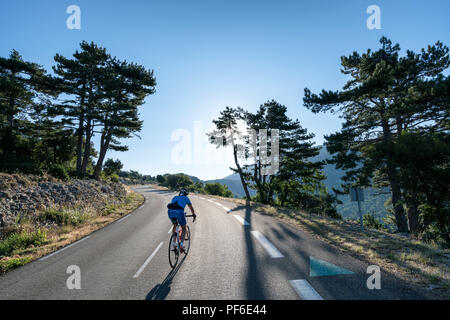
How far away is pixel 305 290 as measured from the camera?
3.90m

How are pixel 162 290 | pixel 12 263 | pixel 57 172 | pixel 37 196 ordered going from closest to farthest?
1. pixel 162 290
2. pixel 12 263
3. pixel 37 196
4. pixel 57 172

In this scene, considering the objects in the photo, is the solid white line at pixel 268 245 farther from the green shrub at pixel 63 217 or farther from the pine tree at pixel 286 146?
the pine tree at pixel 286 146

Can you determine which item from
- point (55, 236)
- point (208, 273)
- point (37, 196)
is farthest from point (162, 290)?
point (37, 196)

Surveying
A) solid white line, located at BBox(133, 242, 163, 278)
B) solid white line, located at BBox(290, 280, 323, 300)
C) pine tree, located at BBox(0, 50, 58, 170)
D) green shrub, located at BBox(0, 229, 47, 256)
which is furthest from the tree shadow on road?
pine tree, located at BBox(0, 50, 58, 170)

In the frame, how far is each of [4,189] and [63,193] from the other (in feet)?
10.4

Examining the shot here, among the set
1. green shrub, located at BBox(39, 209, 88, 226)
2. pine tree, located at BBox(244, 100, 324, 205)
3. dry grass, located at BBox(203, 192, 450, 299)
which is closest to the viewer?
dry grass, located at BBox(203, 192, 450, 299)

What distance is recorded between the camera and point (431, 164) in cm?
869

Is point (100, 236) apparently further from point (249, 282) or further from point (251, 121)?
point (251, 121)

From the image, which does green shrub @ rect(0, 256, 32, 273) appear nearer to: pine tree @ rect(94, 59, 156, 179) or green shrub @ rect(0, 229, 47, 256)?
green shrub @ rect(0, 229, 47, 256)

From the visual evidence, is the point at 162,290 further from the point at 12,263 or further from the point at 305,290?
the point at 12,263

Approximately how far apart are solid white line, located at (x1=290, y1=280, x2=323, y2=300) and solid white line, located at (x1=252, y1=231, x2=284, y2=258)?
1.67 metres

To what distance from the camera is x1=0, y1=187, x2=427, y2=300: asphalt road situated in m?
3.96

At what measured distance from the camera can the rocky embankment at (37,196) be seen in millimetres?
9328

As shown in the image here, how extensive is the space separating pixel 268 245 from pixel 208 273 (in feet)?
9.47
